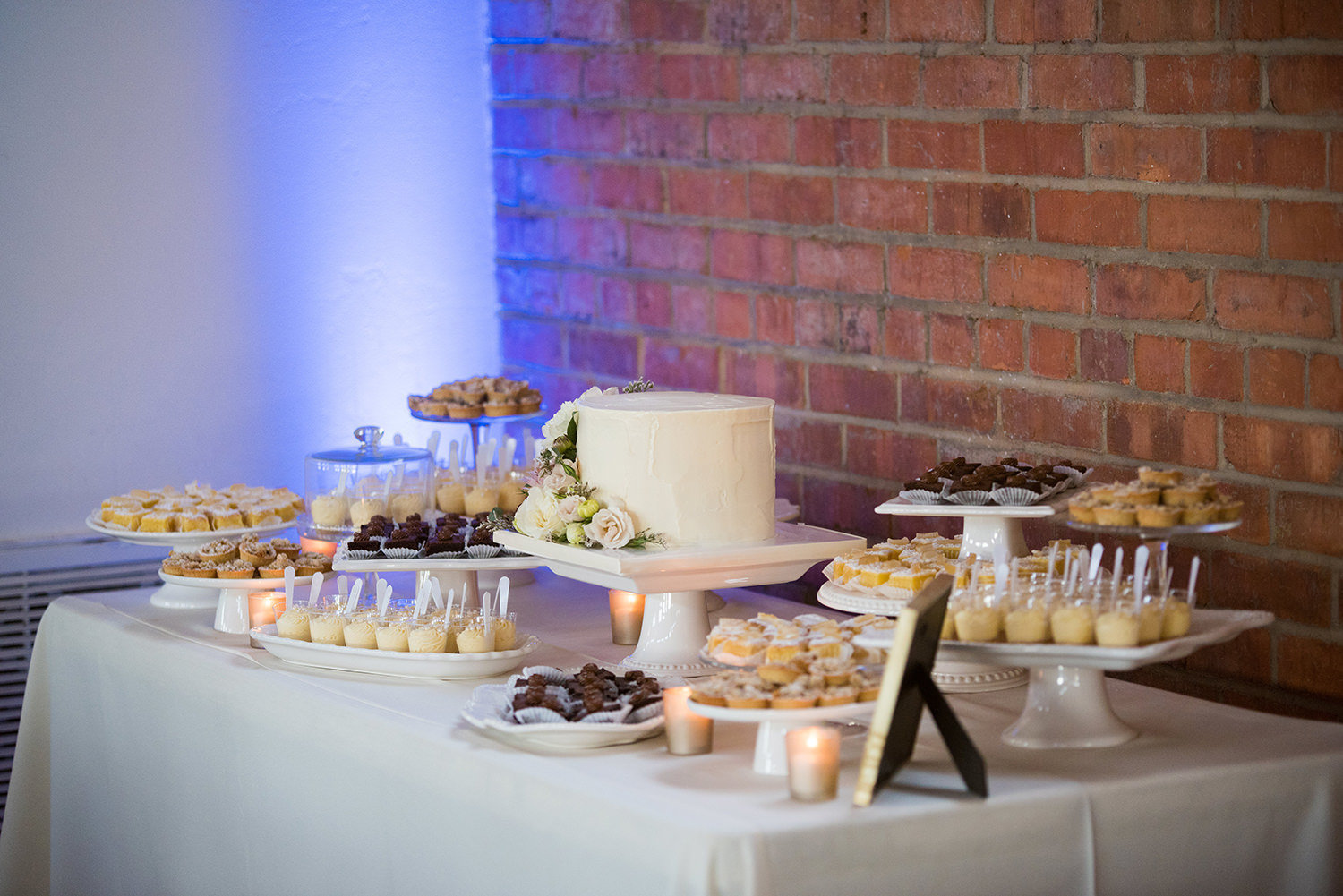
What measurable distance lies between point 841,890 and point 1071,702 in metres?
0.56

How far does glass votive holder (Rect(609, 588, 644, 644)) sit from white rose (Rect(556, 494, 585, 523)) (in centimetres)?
42

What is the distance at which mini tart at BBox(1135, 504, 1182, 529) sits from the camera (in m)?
2.45

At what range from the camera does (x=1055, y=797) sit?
2.27 m

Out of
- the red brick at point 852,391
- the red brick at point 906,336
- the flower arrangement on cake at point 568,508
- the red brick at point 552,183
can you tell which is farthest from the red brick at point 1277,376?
the red brick at point 552,183

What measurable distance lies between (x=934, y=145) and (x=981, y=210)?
0.20 metres

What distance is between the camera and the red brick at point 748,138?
396 cm

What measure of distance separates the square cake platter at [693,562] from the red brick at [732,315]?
1247 millimetres

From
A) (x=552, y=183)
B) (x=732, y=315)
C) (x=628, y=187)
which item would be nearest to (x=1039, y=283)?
(x=732, y=315)

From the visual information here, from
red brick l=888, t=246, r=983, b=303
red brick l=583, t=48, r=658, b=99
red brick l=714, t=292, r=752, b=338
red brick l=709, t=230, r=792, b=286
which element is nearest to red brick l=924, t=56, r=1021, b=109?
red brick l=888, t=246, r=983, b=303

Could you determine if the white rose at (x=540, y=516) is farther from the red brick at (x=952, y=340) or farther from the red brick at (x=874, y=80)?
the red brick at (x=874, y=80)

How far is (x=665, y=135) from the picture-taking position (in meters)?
4.40

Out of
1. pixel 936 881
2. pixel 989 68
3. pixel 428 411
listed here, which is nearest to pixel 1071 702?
pixel 936 881

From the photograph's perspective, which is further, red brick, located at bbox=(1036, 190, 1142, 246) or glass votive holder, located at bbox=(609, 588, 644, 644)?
glass votive holder, located at bbox=(609, 588, 644, 644)

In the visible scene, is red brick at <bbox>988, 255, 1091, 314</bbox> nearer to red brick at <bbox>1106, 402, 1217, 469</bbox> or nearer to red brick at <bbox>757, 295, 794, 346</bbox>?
red brick at <bbox>1106, 402, 1217, 469</bbox>
